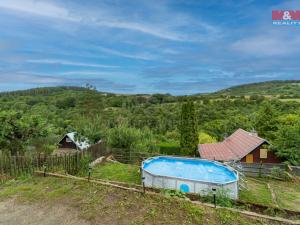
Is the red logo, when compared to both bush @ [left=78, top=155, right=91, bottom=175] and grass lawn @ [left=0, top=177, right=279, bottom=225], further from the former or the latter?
bush @ [left=78, top=155, right=91, bottom=175]

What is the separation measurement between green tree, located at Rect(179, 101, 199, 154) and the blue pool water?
6883 mm

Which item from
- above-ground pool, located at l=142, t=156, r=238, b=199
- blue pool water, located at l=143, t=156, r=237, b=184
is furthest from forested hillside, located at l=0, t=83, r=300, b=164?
above-ground pool, located at l=142, t=156, r=238, b=199

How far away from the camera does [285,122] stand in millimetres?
20141

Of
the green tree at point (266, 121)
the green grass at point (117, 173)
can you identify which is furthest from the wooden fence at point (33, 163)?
the green tree at point (266, 121)

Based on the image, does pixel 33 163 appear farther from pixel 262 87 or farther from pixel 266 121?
pixel 262 87

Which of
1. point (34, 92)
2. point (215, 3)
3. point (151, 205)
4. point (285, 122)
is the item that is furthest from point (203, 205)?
point (34, 92)

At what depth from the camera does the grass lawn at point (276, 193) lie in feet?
28.5

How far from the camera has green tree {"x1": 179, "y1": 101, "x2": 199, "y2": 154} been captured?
21.9 metres

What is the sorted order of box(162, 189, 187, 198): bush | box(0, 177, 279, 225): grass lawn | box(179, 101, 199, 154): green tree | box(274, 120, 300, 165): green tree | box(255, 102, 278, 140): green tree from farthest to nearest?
box(255, 102, 278, 140): green tree, box(179, 101, 199, 154): green tree, box(274, 120, 300, 165): green tree, box(162, 189, 187, 198): bush, box(0, 177, 279, 225): grass lawn

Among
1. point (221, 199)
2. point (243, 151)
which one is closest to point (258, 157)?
point (243, 151)

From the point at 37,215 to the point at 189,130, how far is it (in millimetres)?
17501

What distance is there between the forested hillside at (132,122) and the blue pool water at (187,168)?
7.89ft

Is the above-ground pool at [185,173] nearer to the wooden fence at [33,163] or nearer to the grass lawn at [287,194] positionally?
the grass lawn at [287,194]

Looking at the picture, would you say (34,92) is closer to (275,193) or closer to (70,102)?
(70,102)
